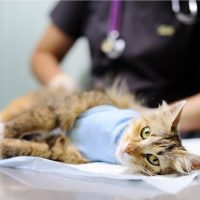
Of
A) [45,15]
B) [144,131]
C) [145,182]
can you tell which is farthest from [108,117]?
[45,15]

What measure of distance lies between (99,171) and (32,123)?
28 cm

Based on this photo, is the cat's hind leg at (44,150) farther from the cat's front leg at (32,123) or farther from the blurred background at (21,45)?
the blurred background at (21,45)

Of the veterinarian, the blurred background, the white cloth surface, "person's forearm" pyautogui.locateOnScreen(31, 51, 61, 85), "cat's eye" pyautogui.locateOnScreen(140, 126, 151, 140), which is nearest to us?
the white cloth surface

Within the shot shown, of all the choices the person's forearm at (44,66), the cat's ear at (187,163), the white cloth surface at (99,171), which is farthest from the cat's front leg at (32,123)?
the person's forearm at (44,66)

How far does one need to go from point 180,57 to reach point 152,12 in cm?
18

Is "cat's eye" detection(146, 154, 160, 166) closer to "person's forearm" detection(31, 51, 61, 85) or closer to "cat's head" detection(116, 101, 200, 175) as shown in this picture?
"cat's head" detection(116, 101, 200, 175)

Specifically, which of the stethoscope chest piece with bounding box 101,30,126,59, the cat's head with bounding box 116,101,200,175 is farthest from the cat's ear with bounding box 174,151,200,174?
the stethoscope chest piece with bounding box 101,30,126,59

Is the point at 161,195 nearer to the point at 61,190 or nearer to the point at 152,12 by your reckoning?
the point at 61,190

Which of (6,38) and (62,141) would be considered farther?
(6,38)

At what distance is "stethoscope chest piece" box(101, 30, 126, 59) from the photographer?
140 cm

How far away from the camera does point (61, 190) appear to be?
29.1 inches

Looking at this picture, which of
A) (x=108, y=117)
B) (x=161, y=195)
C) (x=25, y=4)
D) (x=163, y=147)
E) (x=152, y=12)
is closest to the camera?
(x=161, y=195)

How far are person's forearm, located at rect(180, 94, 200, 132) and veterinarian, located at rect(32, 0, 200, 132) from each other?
0.57 ft

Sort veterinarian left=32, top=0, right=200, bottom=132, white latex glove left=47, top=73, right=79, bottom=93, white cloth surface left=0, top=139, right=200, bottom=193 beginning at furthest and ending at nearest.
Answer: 1. white latex glove left=47, top=73, right=79, bottom=93
2. veterinarian left=32, top=0, right=200, bottom=132
3. white cloth surface left=0, top=139, right=200, bottom=193
